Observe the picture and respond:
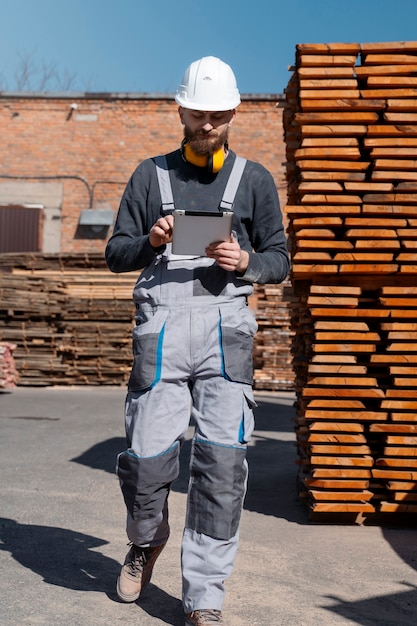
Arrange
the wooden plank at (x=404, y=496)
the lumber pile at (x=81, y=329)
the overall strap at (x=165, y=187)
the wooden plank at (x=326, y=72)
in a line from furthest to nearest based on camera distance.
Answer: the lumber pile at (x=81, y=329) < the wooden plank at (x=326, y=72) < the wooden plank at (x=404, y=496) < the overall strap at (x=165, y=187)

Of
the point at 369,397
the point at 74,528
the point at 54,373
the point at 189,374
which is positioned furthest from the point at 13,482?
the point at 54,373

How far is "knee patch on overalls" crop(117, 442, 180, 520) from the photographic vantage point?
3443mm

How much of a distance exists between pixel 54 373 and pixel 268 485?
10.4 meters

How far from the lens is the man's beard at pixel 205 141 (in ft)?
11.7

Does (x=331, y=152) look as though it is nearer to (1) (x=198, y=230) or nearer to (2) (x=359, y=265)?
(2) (x=359, y=265)

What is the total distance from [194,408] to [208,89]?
1.19 m

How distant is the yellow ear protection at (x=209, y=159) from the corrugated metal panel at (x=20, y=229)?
707 inches

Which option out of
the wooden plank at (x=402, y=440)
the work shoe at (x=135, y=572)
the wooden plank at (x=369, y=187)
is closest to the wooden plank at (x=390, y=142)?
the wooden plank at (x=369, y=187)

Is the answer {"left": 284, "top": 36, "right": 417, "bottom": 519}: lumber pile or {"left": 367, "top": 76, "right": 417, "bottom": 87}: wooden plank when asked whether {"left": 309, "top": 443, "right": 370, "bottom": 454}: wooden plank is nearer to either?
{"left": 284, "top": 36, "right": 417, "bottom": 519}: lumber pile

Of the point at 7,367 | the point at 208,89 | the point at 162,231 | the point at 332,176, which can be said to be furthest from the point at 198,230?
the point at 7,367

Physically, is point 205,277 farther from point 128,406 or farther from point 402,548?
point 402,548

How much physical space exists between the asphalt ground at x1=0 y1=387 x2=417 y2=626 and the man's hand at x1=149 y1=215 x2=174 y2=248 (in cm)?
140

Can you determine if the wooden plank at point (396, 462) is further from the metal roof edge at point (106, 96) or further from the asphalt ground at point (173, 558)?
the metal roof edge at point (106, 96)

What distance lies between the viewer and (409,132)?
212 inches
